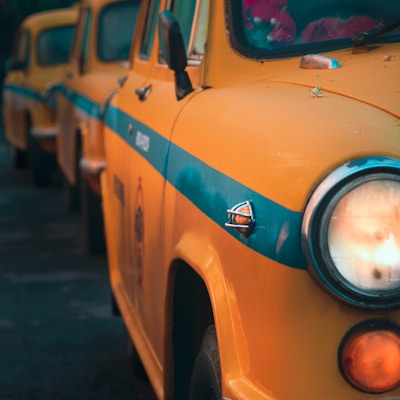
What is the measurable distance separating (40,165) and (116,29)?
3.34 meters

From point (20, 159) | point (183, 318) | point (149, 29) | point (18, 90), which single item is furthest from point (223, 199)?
point (20, 159)

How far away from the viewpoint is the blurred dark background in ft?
73.0

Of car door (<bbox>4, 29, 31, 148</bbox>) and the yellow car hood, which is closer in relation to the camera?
the yellow car hood

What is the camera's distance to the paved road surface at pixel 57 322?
4594 millimetres

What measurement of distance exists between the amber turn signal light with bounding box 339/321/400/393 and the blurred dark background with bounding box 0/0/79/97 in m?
20.6

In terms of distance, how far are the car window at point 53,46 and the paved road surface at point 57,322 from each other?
9.75ft

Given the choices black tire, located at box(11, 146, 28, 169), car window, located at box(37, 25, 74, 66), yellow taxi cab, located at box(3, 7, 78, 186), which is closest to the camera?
yellow taxi cab, located at box(3, 7, 78, 186)

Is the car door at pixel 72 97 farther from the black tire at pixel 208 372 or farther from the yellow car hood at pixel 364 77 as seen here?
the black tire at pixel 208 372

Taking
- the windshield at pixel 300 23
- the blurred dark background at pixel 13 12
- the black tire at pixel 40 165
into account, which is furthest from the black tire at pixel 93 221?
the blurred dark background at pixel 13 12

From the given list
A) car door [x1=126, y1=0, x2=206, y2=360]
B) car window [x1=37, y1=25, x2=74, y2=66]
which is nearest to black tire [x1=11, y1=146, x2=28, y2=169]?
car window [x1=37, y1=25, x2=74, y2=66]

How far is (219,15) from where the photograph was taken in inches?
126

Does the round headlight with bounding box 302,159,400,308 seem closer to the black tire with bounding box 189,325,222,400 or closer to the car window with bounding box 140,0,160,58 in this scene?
the black tire with bounding box 189,325,222,400

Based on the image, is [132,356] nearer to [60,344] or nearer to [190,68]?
[60,344]

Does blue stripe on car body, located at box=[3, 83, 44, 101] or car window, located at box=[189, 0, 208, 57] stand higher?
car window, located at box=[189, 0, 208, 57]
